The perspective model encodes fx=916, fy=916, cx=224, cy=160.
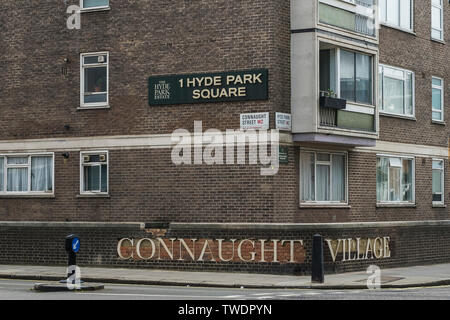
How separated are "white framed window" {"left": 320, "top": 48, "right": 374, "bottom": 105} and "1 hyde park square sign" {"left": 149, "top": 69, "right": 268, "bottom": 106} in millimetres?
2076

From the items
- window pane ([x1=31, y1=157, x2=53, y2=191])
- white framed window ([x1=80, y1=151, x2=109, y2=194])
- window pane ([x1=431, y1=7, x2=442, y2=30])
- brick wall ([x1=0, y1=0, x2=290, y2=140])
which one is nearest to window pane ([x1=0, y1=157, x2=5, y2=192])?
brick wall ([x1=0, y1=0, x2=290, y2=140])

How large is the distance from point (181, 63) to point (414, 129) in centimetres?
886

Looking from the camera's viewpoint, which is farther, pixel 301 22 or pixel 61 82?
pixel 61 82

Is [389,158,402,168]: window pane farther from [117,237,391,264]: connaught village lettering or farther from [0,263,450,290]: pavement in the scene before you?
[0,263,450,290]: pavement

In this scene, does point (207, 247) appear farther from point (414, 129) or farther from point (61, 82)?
point (414, 129)

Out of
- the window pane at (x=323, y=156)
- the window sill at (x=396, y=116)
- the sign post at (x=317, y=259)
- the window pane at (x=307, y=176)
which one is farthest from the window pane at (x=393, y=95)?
the sign post at (x=317, y=259)

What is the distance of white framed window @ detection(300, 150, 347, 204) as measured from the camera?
82.1 feet

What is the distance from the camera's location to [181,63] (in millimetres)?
25406

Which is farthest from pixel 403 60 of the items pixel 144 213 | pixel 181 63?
pixel 144 213

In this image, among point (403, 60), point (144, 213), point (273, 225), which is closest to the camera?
point (273, 225)

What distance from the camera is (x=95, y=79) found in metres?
26.9

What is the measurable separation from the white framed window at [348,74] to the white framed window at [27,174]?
27.9ft

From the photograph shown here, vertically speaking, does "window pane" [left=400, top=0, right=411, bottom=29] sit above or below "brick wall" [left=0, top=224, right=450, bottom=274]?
above

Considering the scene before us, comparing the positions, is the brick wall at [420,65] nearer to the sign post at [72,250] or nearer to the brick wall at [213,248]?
the brick wall at [213,248]
